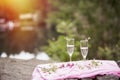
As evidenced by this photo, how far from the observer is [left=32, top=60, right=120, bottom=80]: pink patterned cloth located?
2.48m

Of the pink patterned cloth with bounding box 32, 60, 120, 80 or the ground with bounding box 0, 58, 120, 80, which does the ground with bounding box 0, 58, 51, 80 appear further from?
the pink patterned cloth with bounding box 32, 60, 120, 80

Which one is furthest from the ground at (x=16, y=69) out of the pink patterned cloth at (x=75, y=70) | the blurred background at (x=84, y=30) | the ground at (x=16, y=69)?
the blurred background at (x=84, y=30)

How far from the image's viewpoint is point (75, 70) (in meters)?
2.54

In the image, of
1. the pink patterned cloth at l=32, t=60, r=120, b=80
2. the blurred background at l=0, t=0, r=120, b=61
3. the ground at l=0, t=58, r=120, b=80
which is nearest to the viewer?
the pink patterned cloth at l=32, t=60, r=120, b=80

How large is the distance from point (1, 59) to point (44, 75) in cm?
123

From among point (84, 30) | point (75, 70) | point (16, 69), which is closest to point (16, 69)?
point (16, 69)

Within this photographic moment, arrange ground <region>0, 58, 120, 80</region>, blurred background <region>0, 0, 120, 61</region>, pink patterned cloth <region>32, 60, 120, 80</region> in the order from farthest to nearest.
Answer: blurred background <region>0, 0, 120, 61</region>
ground <region>0, 58, 120, 80</region>
pink patterned cloth <region>32, 60, 120, 80</region>

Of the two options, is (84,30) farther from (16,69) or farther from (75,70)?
(75,70)

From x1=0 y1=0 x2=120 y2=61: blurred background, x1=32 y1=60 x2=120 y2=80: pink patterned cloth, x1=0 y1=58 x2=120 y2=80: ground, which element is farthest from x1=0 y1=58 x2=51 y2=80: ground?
x1=0 y1=0 x2=120 y2=61: blurred background

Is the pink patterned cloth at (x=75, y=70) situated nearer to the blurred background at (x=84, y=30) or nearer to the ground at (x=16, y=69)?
the ground at (x=16, y=69)

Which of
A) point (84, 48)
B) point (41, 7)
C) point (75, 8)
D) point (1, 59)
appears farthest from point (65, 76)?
point (41, 7)

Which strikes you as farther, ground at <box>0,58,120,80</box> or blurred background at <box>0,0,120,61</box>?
blurred background at <box>0,0,120,61</box>

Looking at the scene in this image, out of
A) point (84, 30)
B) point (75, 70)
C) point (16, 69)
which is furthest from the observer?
point (84, 30)

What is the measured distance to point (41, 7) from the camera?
58.3 feet
